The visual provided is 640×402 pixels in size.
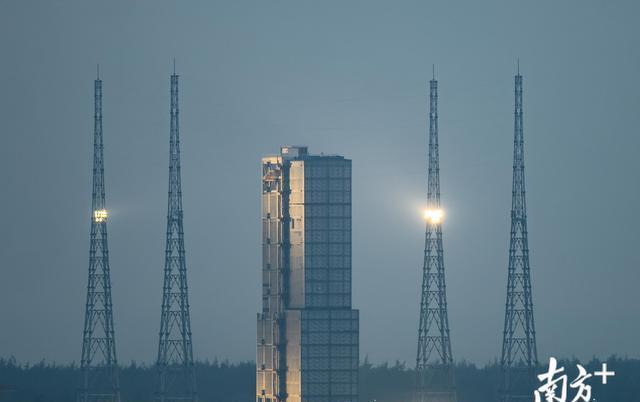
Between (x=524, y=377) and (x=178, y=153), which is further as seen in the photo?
(x=524, y=377)

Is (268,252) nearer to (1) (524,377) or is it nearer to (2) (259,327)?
(2) (259,327)

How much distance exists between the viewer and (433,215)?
489 feet

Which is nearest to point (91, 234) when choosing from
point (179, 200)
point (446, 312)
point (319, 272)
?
point (179, 200)

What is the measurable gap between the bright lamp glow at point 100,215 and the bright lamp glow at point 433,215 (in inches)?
990

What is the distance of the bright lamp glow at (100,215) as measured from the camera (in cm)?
15077

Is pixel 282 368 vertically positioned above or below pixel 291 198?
below

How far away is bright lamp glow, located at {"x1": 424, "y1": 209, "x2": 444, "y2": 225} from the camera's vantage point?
149125mm

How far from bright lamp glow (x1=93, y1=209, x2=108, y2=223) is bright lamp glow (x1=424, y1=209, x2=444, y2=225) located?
82.5 feet


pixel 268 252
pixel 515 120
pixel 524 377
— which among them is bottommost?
pixel 524 377

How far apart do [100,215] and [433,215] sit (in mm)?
26074

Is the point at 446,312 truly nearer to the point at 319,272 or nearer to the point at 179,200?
the point at 319,272

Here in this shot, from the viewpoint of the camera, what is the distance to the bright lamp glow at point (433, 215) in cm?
14912

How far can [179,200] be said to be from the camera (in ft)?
485

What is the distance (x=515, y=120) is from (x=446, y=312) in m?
15.9
